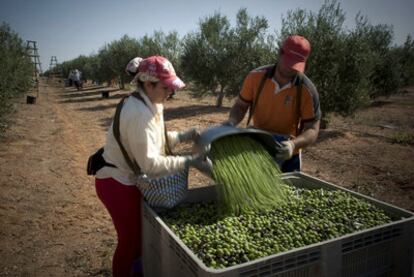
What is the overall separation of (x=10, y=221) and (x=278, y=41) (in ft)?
36.5

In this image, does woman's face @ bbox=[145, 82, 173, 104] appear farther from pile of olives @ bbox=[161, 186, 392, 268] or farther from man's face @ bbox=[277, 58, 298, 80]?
man's face @ bbox=[277, 58, 298, 80]

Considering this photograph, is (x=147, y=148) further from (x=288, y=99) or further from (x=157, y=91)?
(x=288, y=99)

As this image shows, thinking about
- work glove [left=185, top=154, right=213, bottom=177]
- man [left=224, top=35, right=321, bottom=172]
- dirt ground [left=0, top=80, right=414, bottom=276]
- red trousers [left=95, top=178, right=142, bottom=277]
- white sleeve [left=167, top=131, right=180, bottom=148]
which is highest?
man [left=224, top=35, right=321, bottom=172]

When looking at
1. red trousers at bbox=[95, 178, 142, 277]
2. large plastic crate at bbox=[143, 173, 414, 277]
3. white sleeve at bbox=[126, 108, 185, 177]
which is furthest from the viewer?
red trousers at bbox=[95, 178, 142, 277]

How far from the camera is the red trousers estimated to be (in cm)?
268

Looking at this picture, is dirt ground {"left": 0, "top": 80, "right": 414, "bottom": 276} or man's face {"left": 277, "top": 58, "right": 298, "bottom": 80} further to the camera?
dirt ground {"left": 0, "top": 80, "right": 414, "bottom": 276}

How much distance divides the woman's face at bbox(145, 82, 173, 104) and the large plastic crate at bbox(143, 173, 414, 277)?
825 mm

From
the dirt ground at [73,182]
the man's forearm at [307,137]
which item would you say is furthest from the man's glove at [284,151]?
the dirt ground at [73,182]

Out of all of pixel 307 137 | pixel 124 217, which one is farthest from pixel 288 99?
pixel 124 217

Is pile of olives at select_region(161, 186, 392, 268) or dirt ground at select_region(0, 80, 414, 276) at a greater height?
pile of olives at select_region(161, 186, 392, 268)

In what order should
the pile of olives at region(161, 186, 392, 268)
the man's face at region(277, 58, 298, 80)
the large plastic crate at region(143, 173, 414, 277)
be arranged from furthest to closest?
the man's face at region(277, 58, 298, 80), the pile of olives at region(161, 186, 392, 268), the large plastic crate at region(143, 173, 414, 277)

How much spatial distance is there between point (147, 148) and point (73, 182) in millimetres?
5488

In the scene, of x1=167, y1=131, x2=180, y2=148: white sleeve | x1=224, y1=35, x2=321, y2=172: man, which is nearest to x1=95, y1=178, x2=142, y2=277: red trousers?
x1=167, y1=131, x2=180, y2=148: white sleeve

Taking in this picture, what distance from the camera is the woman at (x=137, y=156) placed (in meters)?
2.35
